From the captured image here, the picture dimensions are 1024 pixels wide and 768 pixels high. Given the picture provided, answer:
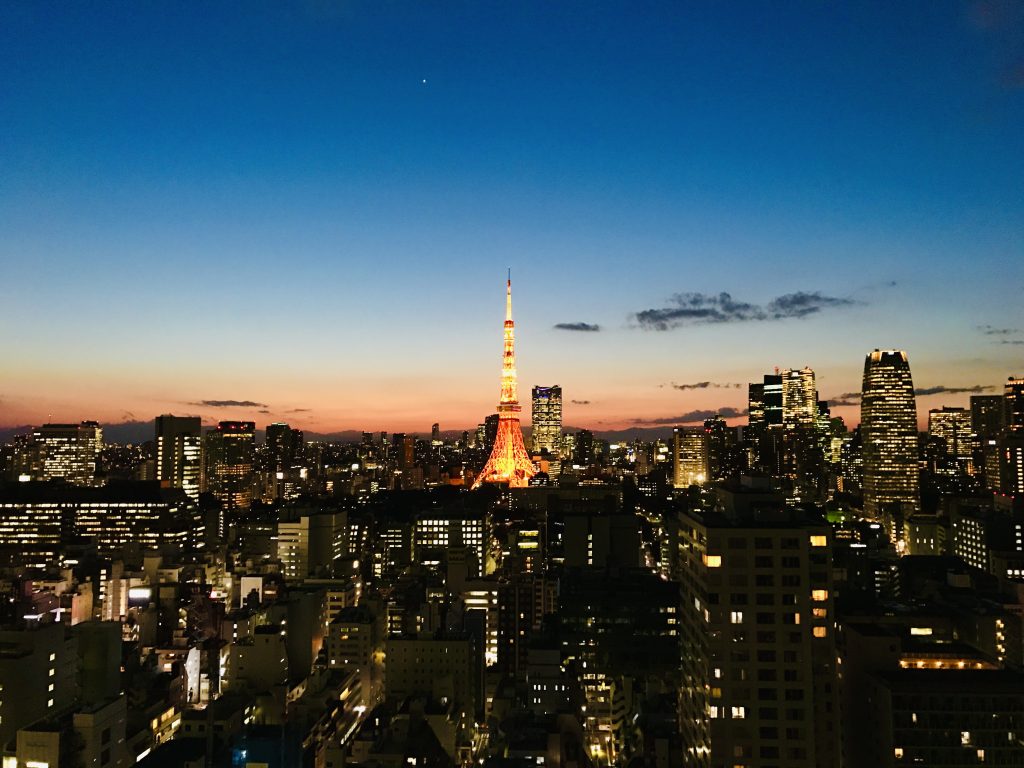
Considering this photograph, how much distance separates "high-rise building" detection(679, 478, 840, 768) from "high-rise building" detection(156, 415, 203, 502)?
53988 millimetres

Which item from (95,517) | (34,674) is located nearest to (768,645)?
(34,674)

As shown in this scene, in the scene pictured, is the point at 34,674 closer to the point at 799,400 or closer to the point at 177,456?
the point at 177,456

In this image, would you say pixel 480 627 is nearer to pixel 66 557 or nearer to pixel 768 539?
pixel 768 539

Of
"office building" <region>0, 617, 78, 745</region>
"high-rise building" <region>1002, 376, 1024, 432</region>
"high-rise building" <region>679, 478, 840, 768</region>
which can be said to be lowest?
"office building" <region>0, 617, 78, 745</region>

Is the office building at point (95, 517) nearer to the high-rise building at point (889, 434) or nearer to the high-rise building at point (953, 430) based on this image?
the high-rise building at point (889, 434)

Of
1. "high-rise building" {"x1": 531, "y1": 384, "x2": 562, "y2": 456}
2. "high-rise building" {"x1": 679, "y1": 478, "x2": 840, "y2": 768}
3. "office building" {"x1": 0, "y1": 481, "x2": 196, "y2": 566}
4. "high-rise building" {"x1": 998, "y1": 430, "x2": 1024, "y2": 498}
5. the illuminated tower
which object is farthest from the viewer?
"high-rise building" {"x1": 531, "y1": 384, "x2": 562, "y2": 456}

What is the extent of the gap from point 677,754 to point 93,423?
65175 mm

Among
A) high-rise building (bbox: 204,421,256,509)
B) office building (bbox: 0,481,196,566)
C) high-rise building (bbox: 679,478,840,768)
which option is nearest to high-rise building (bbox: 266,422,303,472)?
high-rise building (bbox: 204,421,256,509)

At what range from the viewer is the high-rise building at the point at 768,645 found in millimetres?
10008

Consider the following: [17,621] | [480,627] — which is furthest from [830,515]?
[17,621]

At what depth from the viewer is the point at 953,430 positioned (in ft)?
239

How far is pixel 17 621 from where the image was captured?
1614cm

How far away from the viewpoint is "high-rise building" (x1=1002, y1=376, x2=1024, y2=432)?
5181cm

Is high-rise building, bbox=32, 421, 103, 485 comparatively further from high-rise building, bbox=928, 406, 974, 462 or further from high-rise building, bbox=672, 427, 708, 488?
high-rise building, bbox=928, 406, 974, 462
